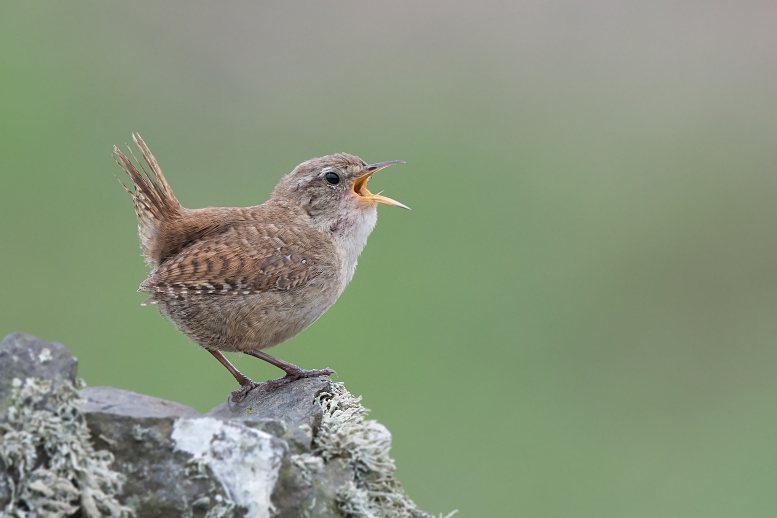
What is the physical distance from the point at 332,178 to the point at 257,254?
30.6 inches

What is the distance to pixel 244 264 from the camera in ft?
14.4

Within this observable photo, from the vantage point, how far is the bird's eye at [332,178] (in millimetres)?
5023

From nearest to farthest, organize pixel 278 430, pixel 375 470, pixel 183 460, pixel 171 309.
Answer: pixel 183 460
pixel 278 430
pixel 375 470
pixel 171 309

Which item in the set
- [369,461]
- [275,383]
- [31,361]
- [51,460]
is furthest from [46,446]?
[275,383]

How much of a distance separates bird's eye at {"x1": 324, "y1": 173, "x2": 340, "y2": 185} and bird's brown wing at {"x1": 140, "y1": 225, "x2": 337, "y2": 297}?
0.44 metres

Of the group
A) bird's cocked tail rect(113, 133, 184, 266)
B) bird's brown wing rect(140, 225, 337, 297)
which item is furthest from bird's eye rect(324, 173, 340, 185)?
bird's cocked tail rect(113, 133, 184, 266)

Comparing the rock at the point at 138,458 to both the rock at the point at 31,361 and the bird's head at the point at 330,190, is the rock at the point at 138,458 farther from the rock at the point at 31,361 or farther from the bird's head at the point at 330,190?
the bird's head at the point at 330,190

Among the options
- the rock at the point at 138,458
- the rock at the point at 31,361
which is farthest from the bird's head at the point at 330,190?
the rock at the point at 31,361

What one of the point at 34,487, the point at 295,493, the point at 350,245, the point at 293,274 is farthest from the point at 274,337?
the point at 34,487

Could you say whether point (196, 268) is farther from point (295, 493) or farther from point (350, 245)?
point (295, 493)

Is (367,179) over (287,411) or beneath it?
over

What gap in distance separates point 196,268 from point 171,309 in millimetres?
221

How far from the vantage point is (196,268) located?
14.0 feet

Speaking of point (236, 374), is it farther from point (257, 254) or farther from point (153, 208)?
point (153, 208)
